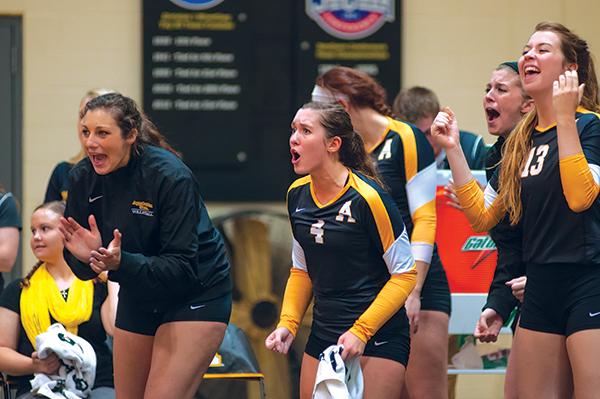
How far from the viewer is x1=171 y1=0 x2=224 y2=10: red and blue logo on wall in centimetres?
680

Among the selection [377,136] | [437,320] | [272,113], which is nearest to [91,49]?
[272,113]

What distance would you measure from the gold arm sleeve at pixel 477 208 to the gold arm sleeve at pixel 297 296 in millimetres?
661

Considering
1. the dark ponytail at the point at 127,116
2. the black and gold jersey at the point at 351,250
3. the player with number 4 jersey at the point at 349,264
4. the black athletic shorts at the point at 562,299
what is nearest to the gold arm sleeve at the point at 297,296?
the player with number 4 jersey at the point at 349,264

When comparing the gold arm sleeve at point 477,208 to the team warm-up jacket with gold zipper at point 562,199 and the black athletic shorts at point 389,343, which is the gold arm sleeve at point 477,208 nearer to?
the team warm-up jacket with gold zipper at point 562,199

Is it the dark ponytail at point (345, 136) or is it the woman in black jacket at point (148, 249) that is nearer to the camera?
the woman in black jacket at point (148, 249)

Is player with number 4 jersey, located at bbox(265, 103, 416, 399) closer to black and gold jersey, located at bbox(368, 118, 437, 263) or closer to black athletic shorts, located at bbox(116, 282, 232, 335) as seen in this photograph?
black athletic shorts, located at bbox(116, 282, 232, 335)

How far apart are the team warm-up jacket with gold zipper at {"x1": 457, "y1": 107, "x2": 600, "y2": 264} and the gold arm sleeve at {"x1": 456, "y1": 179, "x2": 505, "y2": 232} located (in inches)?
10.0

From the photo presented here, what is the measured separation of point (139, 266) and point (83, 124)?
1.95ft

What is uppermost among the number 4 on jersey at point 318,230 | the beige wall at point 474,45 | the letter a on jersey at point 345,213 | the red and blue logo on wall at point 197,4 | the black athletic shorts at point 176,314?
the red and blue logo on wall at point 197,4

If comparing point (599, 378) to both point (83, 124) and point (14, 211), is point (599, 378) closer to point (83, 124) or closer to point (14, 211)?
point (83, 124)

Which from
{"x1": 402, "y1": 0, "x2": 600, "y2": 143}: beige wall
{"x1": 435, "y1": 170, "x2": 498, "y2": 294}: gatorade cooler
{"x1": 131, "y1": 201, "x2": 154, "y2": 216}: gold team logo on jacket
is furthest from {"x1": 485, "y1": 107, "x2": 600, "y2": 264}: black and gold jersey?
{"x1": 402, "y1": 0, "x2": 600, "y2": 143}: beige wall

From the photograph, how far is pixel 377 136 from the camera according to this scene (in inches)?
183

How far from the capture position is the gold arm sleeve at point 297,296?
13.2 feet

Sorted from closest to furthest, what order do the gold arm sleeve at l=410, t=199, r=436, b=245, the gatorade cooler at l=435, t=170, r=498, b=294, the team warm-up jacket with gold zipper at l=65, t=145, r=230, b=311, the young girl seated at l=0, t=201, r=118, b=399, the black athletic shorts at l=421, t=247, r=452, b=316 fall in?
the team warm-up jacket with gold zipper at l=65, t=145, r=230, b=311 → the gold arm sleeve at l=410, t=199, r=436, b=245 → the black athletic shorts at l=421, t=247, r=452, b=316 → the young girl seated at l=0, t=201, r=118, b=399 → the gatorade cooler at l=435, t=170, r=498, b=294
